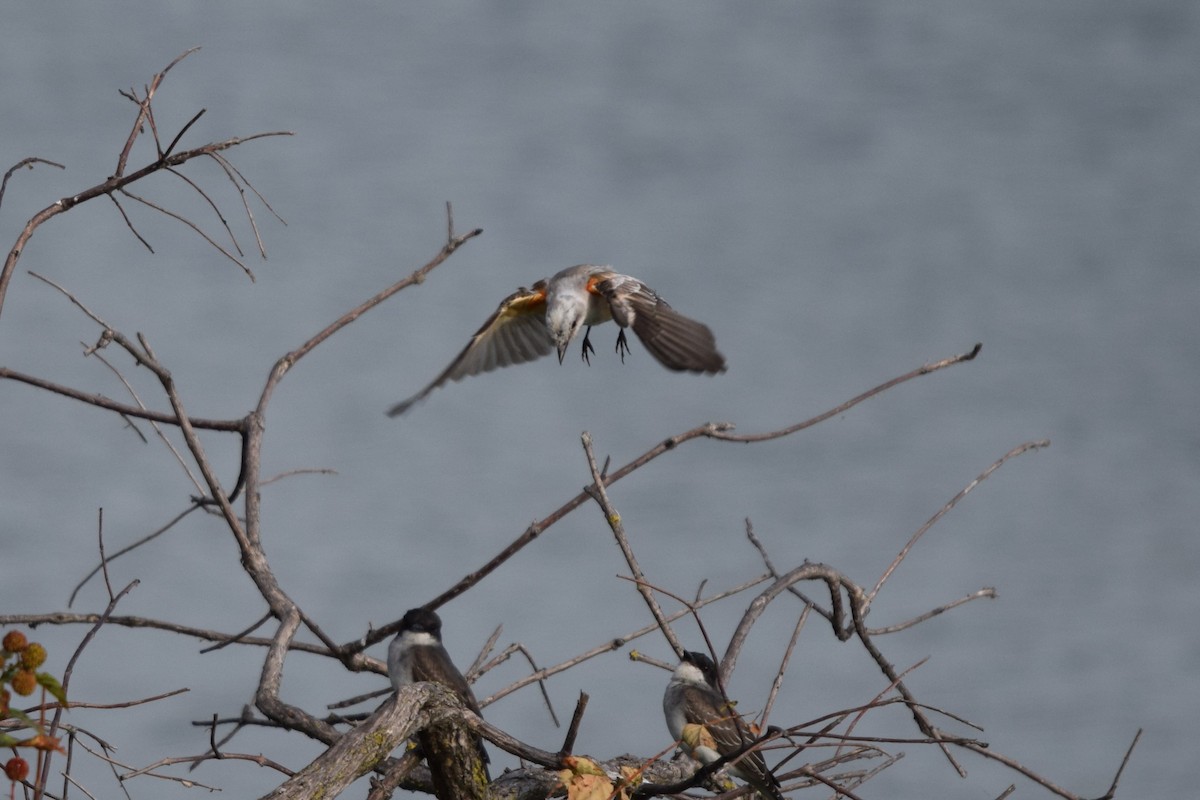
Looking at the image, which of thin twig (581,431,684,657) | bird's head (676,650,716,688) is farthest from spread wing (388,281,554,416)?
thin twig (581,431,684,657)

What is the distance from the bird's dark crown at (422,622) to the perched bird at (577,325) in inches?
40.1

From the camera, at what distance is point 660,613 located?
13.2 ft

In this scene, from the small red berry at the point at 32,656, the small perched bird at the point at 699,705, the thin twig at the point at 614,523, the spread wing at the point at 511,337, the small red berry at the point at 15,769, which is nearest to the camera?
the small red berry at the point at 32,656

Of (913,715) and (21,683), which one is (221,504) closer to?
(21,683)

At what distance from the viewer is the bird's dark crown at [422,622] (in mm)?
5344

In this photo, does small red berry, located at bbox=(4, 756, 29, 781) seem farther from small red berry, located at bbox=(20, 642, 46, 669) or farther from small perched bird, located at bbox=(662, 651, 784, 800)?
small perched bird, located at bbox=(662, 651, 784, 800)

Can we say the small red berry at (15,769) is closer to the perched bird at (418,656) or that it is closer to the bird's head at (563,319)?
the perched bird at (418,656)

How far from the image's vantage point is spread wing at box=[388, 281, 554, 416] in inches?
284

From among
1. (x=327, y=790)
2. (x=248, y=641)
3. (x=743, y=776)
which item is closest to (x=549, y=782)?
(x=327, y=790)

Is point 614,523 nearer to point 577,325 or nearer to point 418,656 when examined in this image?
point 418,656

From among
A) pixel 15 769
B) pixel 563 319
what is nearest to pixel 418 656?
pixel 563 319

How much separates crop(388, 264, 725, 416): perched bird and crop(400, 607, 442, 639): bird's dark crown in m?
1.02

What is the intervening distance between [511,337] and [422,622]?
2.37 metres

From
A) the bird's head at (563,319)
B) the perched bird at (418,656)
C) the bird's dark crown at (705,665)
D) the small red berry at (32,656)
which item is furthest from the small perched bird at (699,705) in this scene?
the small red berry at (32,656)
